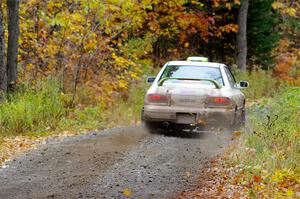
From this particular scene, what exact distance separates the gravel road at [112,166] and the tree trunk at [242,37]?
13786mm

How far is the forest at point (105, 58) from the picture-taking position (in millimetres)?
12883

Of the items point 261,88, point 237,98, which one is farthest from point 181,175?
point 261,88

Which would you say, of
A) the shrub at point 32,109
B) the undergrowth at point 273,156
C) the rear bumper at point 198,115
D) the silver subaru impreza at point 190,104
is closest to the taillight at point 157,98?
the silver subaru impreza at point 190,104

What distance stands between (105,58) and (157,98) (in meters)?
6.65

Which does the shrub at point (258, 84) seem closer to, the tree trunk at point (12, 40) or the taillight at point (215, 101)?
the tree trunk at point (12, 40)

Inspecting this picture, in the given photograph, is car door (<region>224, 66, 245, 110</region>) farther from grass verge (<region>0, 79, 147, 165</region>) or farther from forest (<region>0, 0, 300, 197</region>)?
grass verge (<region>0, 79, 147, 165</region>)

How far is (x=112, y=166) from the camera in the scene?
933 centimetres

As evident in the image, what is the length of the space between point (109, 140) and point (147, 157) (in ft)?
6.65

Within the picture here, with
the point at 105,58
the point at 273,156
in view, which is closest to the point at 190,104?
the point at 273,156

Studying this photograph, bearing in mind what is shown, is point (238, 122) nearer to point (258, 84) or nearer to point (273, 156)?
point (273, 156)

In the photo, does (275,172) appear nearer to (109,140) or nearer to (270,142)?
(270,142)

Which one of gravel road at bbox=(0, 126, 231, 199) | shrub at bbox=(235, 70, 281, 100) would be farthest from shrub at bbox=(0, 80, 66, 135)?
shrub at bbox=(235, 70, 281, 100)

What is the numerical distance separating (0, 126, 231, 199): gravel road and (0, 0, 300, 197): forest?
36.2 inches

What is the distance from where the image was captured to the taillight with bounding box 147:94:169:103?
1178cm
